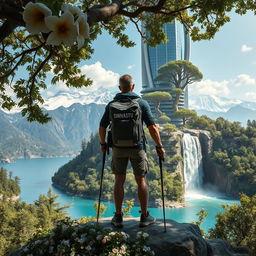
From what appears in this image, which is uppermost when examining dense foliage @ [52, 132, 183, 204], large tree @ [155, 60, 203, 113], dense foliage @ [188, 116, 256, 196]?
large tree @ [155, 60, 203, 113]

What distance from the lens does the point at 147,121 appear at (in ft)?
12.7

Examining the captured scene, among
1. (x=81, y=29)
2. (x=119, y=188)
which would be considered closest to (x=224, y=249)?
(x=119, y=188)

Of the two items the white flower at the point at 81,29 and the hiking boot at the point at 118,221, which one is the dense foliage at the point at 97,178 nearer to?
the hiking boot at the point at 118,221

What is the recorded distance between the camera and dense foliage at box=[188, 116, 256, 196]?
4297 centimetres

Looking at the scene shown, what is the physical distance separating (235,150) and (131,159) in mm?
49204

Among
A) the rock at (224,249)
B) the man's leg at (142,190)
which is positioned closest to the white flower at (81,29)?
the man's leg at (142,190)

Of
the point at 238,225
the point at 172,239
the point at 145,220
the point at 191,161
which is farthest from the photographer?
the point at 191,161

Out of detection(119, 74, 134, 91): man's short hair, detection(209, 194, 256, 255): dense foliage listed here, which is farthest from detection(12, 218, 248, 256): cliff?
detection(209, 194, 256, 255): dense foliage

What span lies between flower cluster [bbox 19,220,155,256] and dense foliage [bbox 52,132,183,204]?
108 feet

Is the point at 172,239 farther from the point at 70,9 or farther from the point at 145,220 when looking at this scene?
the point at 70,9

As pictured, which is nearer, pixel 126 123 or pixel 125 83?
pixel 126 123

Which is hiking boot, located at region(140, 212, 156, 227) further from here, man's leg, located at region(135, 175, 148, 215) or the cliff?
man's leg, located at region(135, 175, 148, 215)

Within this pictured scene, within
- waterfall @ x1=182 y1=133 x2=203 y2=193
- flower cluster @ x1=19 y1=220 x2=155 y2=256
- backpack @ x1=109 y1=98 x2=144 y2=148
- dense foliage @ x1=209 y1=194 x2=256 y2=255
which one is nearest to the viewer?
flower cluster @ x1=19 y1=220 x2=155 y2=256

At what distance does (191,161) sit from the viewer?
49.0 metres
